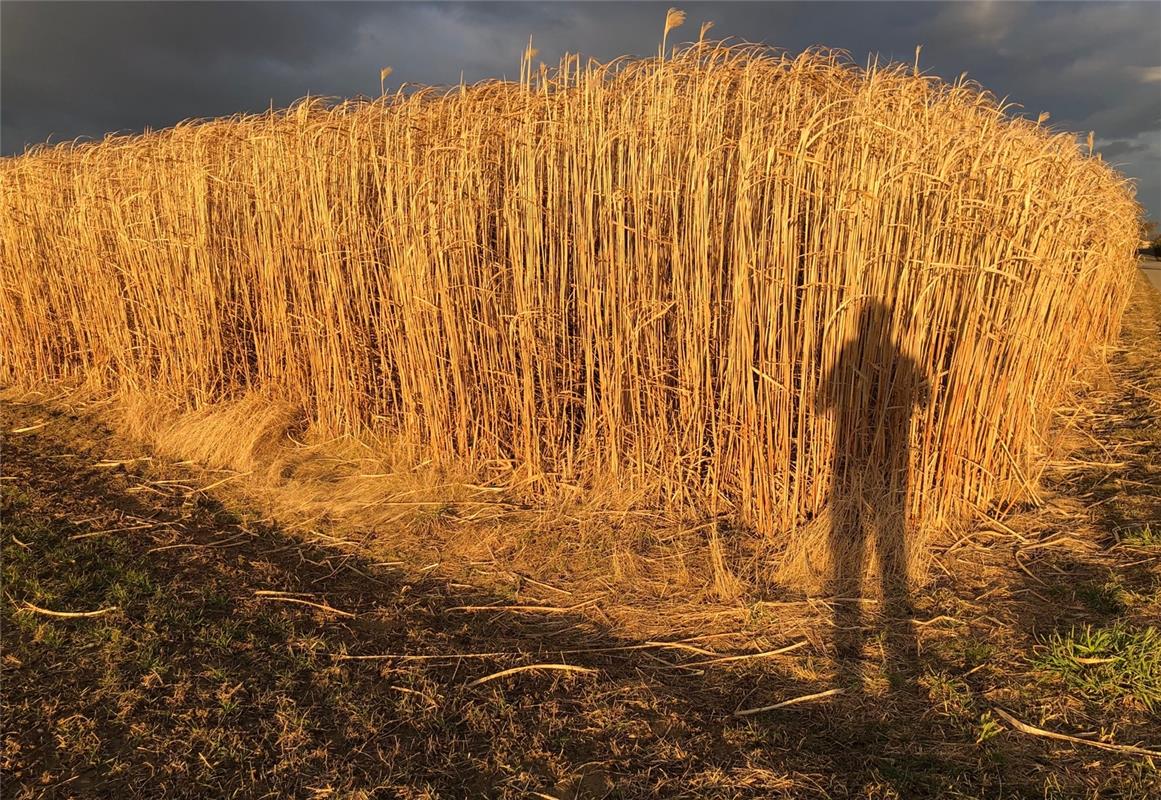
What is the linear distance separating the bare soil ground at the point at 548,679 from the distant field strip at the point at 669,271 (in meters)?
0.60

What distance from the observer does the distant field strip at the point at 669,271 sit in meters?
2.82

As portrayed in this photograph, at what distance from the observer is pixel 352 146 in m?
3.90

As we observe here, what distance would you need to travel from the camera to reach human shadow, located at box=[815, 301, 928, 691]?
2.83 metres

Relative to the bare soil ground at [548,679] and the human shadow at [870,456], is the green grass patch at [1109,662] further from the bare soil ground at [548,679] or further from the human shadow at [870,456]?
the human shadow at [870,456]

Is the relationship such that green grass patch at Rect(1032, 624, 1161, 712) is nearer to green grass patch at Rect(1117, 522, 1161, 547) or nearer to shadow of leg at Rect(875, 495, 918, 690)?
shadow of leg at Rect(875, 495, 918, 690)

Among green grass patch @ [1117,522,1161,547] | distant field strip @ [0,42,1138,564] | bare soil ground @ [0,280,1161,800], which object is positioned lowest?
bare soil ground @ [0,280,1161,800]

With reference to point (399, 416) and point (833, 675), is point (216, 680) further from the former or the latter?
point (399, 416)

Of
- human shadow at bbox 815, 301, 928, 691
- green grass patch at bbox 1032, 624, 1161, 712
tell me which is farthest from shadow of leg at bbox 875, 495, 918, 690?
green grass patch at bbox 1032, 624, 1161, 712

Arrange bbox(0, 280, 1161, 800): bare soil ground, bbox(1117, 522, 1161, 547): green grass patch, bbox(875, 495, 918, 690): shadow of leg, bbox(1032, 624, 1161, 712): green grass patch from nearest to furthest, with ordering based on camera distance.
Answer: bbox(0, 280, 1161, 800): bare soil ground → bbox(1032, 624, 1161, 712): green grass patch → bbox(875, 495, 918, 690): shadow of leg → bbox(1117, 522, 1161, 547): green grass patch

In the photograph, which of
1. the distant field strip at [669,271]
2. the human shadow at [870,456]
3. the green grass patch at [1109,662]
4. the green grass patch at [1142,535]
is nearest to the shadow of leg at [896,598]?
the human shadow at [870,456]

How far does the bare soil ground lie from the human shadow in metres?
0.17

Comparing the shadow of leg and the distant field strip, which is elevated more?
the distant field strip

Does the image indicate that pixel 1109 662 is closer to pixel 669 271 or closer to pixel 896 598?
pixel 896 598

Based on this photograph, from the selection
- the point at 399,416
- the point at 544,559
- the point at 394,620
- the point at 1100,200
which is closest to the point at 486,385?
the point at 399,416
